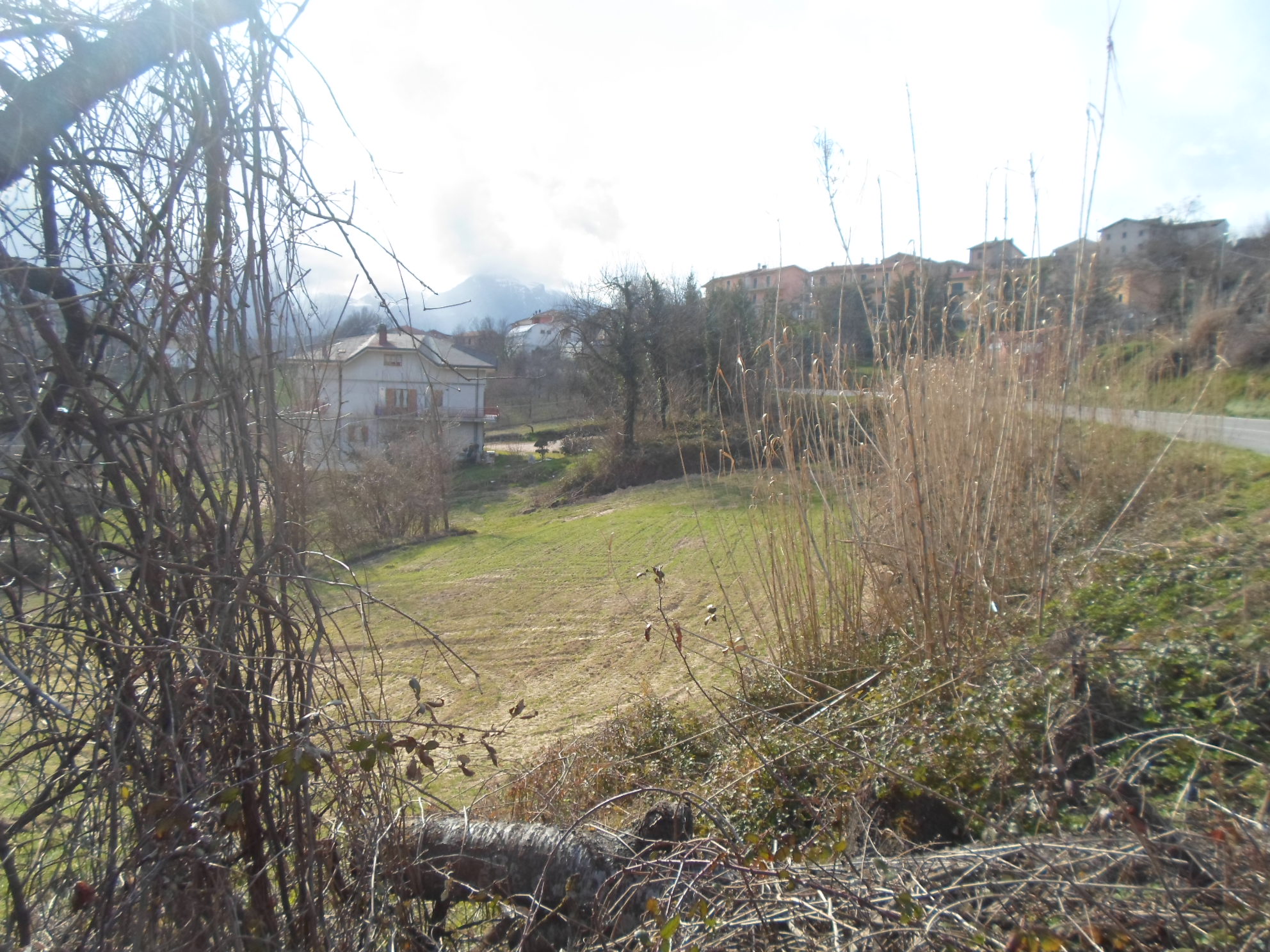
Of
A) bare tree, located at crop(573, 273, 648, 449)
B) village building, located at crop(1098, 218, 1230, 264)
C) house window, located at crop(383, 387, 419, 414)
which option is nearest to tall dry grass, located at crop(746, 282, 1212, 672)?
house window, located at crop(383, 387, 419, 414)

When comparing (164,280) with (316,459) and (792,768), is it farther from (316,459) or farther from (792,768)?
(792,768)

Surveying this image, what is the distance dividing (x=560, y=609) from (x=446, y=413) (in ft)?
13.5

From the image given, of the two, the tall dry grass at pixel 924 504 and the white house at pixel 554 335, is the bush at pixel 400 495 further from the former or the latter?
the tall dry grass at pixel 924 504

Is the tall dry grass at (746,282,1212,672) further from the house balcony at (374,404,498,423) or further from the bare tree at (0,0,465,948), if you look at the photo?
the bare tree at (0,0,465,948)

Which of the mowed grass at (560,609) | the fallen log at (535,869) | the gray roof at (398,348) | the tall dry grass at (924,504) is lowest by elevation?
the mowed grass at (560,609)

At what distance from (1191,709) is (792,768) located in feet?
4.29

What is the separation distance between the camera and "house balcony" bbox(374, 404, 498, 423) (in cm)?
334

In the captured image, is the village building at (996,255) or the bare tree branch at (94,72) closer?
the bare tree branch at (94,72)

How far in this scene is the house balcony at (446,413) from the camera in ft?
11.0

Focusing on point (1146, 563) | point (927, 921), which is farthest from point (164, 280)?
point (1146, 563)

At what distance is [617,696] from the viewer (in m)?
6.00

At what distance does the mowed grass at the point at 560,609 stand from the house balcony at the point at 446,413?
30.6 inches

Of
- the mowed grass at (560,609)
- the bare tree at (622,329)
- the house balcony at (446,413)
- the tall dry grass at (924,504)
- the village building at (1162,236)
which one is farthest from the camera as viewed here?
the bare tree at (622,329)

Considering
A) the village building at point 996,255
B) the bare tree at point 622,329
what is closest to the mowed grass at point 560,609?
the village building at point 996,255
